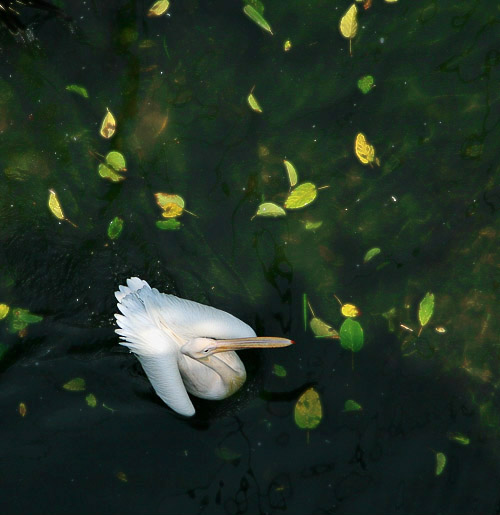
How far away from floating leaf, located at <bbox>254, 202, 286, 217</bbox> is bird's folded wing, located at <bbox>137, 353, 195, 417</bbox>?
106 centimetres

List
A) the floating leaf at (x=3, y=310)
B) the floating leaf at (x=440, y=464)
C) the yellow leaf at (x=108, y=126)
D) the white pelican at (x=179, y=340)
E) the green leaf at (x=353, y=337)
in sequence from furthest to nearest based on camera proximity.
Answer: the yellow leaf at (x=108, y=126) → the floating leaf at (x=3, y=310) → the green leaf at (x=353, y=337) → the floating leaf at (x=440, y=464) → the white pelican at (x=179, y=340)

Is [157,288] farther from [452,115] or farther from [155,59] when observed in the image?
[452,115]

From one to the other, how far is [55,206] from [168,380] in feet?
4.37

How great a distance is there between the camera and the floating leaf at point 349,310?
4.80m

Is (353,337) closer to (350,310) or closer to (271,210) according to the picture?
(350,310)

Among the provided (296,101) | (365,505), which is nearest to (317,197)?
(296,101)

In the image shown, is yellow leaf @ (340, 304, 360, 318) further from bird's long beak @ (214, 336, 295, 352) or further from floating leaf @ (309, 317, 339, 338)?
bird's long beak @ (214, 336, 295, 352)

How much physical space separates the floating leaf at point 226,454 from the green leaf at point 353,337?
2.96 feet

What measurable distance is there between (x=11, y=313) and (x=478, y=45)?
3281 millimetres

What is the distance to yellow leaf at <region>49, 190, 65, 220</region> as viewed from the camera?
4.92 meters

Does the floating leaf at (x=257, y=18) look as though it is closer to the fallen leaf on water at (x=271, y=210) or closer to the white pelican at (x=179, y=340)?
the fallen leaf on water at (x=271, y=210)

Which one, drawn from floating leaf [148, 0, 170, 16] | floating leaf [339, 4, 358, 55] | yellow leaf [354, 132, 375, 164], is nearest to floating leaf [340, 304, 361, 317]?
yellow leaf [354, 132, 375, 164]

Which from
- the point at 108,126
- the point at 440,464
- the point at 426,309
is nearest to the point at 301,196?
the point at 426,309

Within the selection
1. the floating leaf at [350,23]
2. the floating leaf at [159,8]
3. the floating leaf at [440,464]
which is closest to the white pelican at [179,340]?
the floating leaf at [440,464]
